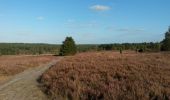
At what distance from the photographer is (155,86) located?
455 inches

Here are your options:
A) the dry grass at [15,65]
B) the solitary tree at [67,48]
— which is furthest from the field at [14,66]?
the solitary tree at [67,48]

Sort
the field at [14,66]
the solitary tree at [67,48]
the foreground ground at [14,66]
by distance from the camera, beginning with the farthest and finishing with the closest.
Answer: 1. the solitary tree at [67,48]
2. the field at [14,66]
3. the foreground ground at [14,66]

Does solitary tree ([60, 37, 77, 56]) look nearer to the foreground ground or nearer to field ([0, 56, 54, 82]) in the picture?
field ([0, 56, 54, 82])

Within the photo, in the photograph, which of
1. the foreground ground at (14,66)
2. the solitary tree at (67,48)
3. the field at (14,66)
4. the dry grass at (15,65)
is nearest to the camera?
the foreground ground at (14,66)

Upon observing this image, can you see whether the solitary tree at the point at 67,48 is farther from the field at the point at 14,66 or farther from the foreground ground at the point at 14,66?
the foreground ground at the point at 14,66

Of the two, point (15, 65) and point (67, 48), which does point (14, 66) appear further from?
point (67, 48)

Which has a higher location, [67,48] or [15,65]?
[67,48]

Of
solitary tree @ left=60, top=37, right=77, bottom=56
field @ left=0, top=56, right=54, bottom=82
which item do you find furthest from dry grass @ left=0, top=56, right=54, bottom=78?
solitary tree @ left=60, top=37, right=77, bottom=56

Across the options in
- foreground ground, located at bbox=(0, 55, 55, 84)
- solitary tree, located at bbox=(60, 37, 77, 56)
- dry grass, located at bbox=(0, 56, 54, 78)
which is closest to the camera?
foreground ground, located at bbox=(0, 55, 55, 84)

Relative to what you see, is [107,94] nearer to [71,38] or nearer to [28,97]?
[28,97]

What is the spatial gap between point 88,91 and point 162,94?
3.16 meters

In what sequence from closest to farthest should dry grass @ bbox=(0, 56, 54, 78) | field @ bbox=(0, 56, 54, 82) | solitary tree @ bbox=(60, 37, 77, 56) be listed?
field @ bbox=(0, 56, 54, 82)
dry grass @ bbox=(0, 56, 54, 78)
solitary tree @ bbox=(60, 37, 77, 56)

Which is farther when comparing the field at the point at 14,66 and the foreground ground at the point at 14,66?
the field at the point at 14,66

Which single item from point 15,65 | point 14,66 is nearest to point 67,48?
point 15,65
